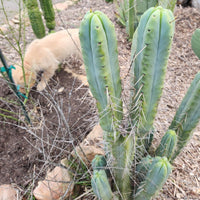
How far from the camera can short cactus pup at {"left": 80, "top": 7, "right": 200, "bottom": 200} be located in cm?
76

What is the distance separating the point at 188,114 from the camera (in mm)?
1170

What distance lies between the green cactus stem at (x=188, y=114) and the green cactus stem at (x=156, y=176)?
1.12ft

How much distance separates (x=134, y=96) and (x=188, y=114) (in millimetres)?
402

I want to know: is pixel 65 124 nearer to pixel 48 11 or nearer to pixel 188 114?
pixel 188 114

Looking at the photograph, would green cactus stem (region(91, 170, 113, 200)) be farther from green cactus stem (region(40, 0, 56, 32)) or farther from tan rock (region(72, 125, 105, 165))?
green cactus stem (region(40, 0, 56, 32))

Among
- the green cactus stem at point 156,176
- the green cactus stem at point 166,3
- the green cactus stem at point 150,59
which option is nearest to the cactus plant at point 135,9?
the green cactus stem at point 166,3

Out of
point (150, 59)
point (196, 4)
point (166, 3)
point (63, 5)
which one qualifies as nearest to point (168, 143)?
point (150, 59)

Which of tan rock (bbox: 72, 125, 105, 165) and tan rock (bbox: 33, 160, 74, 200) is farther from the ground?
tan rock (bbox: 72, 125, 105, 165)

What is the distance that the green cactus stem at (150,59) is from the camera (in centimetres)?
75

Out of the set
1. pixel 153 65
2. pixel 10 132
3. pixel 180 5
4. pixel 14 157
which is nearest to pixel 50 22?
Answer: pixel 10 132

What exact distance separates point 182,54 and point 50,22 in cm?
194

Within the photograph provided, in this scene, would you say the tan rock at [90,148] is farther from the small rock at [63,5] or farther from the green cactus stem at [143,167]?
the small rock at [63,5]

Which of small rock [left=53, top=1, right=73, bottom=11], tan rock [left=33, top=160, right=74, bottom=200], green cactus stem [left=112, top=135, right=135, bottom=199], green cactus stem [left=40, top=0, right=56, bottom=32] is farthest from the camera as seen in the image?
small rock [left=53, top=1, right=73, bottom=11]

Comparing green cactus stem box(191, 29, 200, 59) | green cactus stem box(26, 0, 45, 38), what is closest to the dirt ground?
green cactus stem box(191, 29, 200, 59)
